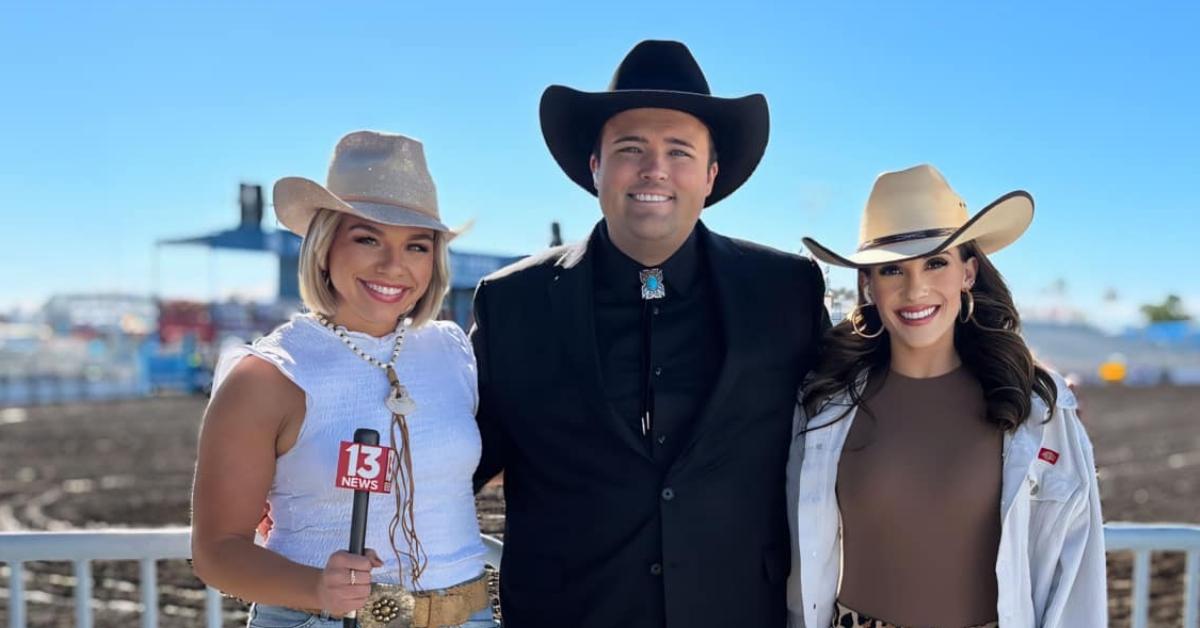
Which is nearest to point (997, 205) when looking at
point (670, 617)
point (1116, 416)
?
point (670, 617)

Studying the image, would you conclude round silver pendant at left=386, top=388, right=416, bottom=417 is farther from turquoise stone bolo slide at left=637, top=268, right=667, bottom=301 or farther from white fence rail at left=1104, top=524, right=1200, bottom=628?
white fence rail at left=1104, top=524, right=1200, bottom=628

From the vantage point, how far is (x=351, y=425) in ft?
6.84

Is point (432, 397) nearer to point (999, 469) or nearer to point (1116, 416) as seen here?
point (999, 469)

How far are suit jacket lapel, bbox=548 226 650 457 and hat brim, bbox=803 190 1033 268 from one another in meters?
0.64

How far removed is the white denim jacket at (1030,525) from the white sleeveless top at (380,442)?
2.86ft

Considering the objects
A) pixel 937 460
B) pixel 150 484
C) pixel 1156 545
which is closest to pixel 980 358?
pixel 937 460

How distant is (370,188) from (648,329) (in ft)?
2.66

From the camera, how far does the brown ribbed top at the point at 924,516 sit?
A: 2.40 m

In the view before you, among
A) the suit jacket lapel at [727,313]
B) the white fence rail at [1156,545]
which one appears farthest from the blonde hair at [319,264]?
the white fence rail at [1156,545]

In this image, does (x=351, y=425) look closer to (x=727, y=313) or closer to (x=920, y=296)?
(x=727, y=313)

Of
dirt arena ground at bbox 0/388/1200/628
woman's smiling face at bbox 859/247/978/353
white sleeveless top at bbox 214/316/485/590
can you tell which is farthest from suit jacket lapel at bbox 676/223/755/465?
dirt arena ground at bbox 0/388/1200/628

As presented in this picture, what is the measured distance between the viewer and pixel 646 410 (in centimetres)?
246

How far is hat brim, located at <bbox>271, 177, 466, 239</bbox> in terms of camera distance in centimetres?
215

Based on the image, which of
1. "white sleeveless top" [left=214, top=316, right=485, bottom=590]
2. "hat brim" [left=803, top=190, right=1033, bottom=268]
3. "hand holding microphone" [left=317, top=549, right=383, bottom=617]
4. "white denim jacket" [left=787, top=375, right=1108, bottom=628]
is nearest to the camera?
"hand holding microphone" [left=317, top=549, right=383, bottom=617]
